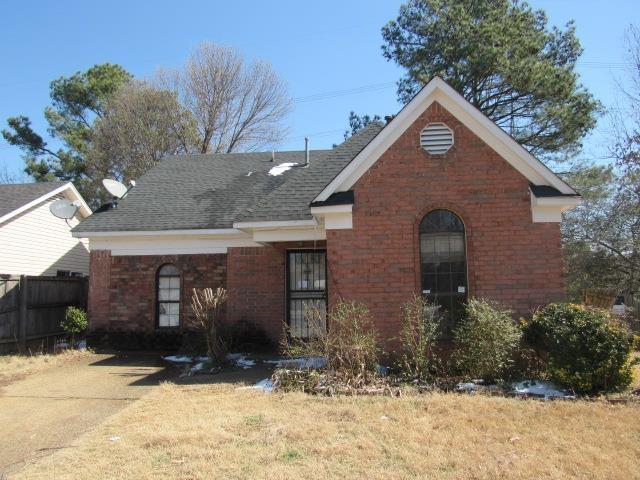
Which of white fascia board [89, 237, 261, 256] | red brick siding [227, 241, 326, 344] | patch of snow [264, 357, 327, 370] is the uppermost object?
white fascia board [89, 237, 261, 256]

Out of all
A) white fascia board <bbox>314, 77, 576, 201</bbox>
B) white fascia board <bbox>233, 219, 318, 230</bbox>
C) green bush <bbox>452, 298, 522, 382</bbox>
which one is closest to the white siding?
white fascia board <bbox>233, 219, 318, 230</bbox>

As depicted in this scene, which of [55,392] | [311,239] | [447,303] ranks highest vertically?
[311,239]

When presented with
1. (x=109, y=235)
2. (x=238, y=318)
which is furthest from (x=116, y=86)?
(x=238, y=318)

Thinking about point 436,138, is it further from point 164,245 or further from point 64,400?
point 164,245

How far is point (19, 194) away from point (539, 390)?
1794cm

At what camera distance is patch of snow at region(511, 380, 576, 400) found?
7.83 meters

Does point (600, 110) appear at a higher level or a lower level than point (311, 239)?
higher

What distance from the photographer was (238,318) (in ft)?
44.3

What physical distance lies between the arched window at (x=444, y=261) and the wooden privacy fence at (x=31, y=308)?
1057cm

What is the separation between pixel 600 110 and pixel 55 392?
21245mm

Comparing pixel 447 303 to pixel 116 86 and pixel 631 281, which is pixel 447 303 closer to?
pixel 631 281

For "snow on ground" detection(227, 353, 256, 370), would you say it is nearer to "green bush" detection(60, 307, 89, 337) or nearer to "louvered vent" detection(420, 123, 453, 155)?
"green bush" detection(60, 307, 89, 337)

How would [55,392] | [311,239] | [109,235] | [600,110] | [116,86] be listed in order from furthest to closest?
Result: 1. [116,86]
2. [600,110]
3. [109,235]
4. [311,239]
5. [55,392]

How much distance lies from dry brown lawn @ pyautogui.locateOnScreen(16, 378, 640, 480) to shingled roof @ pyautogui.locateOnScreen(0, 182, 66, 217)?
41.3ft
